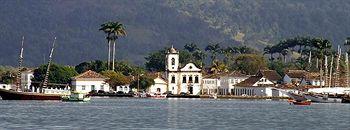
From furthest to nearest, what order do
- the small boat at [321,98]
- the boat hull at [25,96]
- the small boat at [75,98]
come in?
the small boat at [321,98]
the small boat at [75,98]
the boat hull at [25,96]

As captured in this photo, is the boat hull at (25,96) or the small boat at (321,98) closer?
the boat hull at (25,96)

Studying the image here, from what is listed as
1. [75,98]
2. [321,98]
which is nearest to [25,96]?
[75,98]

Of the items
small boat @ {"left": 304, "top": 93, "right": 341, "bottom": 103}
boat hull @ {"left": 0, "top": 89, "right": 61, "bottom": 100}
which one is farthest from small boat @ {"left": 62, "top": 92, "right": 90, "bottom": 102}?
small boat @ {"left": 304, "top": 93, "right": 341, "bottom": 103}

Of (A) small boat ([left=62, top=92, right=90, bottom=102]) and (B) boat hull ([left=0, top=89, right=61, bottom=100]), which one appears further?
(A) small boat ([left=62, top=92, right=90, bottom=102])

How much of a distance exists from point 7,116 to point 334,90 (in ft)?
328

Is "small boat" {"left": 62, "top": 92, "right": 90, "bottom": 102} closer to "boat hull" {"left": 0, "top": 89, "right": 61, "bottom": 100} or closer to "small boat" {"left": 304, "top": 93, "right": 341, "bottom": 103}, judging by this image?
"boat hull" {"left": 0, "top": 89, "right": 61, "bottom": 100}

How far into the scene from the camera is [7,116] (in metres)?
90.9

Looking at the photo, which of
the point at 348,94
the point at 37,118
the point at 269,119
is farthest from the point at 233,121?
the point at 348,94

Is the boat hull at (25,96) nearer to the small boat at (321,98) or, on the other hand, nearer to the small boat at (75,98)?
the small boat at (75,98)

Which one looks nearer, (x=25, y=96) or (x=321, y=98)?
(x=25, y=96)

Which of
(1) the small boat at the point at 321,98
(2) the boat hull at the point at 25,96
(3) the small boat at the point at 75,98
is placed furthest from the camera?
(1) the small boat at the point at 321,98

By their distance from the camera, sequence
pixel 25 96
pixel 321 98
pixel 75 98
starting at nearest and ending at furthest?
pixel 25 96
pixel 75 98
pixel 321 98

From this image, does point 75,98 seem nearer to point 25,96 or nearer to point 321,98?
point 25,96

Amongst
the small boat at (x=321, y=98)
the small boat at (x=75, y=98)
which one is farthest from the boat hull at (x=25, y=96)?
the small boat at (x=321, y=98)
